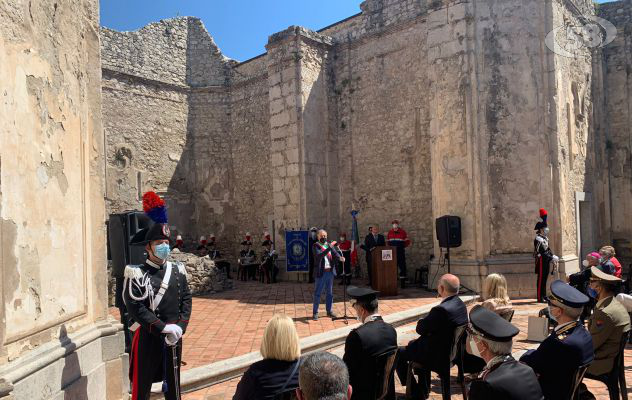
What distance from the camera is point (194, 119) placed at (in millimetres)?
19453

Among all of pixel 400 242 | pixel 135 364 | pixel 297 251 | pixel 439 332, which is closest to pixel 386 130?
pixel 400 242

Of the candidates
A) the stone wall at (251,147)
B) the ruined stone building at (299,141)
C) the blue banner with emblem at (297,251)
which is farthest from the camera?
the stone wall at (251,147)

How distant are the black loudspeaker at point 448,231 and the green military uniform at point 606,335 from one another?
6254 mm

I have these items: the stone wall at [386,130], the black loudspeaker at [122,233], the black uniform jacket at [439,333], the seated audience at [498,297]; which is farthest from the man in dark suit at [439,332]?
the stone wall at [386,130]

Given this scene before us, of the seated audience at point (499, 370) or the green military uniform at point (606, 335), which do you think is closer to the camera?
the seated audience at point (499, 370)

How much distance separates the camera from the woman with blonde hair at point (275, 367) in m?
2.85

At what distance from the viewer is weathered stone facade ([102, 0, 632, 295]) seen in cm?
1098

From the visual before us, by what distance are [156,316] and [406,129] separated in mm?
11363

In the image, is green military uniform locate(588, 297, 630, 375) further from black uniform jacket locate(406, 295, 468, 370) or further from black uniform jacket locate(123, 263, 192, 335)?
black uniform jacket locate(123, 263, 192, 335)

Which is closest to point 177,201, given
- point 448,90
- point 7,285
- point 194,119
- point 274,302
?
point 194,119

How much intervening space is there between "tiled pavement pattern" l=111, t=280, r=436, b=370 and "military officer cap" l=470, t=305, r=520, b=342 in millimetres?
3967

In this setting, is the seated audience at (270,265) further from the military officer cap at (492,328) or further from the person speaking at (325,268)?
the military officer cap at (492,328)

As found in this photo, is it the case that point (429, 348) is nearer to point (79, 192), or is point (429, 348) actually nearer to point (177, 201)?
point (79, 192)

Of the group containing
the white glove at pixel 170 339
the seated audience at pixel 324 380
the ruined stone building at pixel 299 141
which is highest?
the ruined stone building at pixel 299 141
